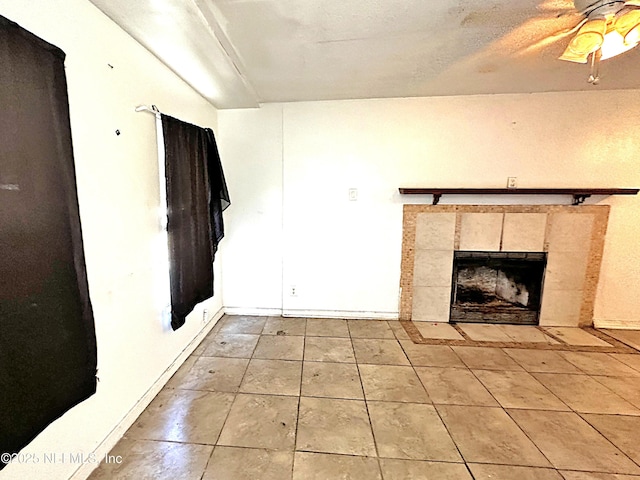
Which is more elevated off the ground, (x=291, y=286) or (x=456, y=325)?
(x=291, y=286)

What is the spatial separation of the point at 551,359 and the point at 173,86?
3545mm

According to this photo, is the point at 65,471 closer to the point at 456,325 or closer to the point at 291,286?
the point at 291,286

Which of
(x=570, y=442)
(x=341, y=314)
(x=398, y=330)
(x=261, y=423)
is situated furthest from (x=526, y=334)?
(x=261, y=423)

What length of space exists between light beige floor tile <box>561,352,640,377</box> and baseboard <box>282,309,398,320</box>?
4.83ft

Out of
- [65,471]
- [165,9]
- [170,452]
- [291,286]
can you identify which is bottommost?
[170,452]

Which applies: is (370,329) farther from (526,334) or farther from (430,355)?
(526,334)

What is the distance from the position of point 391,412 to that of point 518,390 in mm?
930

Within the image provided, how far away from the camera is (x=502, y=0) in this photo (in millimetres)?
1436

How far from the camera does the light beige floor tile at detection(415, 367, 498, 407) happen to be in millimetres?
1965

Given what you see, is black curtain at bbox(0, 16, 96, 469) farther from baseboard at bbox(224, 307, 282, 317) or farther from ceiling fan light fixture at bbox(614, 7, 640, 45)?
ceiling fan light fixture at bbox(614, 7, 640, 45)

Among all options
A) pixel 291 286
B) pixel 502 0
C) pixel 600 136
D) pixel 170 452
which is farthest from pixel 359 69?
pixel 170 452

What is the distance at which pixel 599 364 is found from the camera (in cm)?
240

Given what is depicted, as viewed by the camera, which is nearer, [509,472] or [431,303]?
[509,472]

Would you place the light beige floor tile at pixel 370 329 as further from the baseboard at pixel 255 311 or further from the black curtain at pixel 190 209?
the black curtain at pixel 190 209
